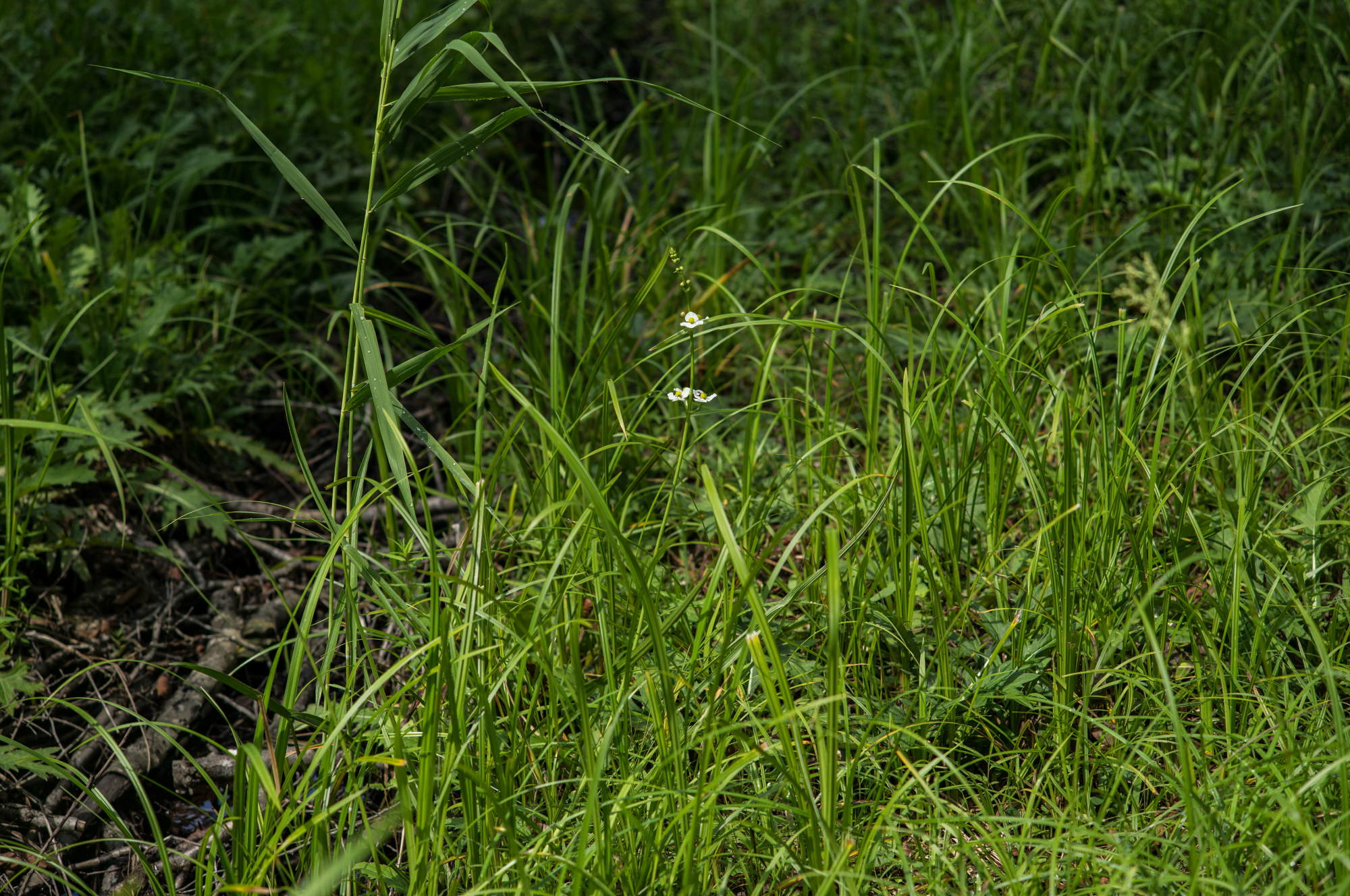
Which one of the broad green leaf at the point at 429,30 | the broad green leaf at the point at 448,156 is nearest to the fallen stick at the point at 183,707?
the broad green leaf at the point at 448,156

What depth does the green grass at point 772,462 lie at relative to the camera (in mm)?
1270

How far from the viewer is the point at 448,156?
1.36 meters

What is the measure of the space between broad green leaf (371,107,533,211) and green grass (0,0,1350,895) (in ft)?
0.19

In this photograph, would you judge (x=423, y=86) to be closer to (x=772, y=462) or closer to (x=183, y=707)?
(x=772, y=462)

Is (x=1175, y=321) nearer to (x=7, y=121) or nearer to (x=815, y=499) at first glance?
(x=815, y=499)

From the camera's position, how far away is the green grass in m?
1.27

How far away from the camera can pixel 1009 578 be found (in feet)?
5.95

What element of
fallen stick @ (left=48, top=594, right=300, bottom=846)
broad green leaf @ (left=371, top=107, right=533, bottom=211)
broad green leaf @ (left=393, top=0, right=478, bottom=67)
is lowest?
fallen stick @ (left=48, top=594, right=300, bottom=846)

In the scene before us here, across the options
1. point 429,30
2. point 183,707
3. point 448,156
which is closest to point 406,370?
point 448,156

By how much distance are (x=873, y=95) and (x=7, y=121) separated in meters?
2.62

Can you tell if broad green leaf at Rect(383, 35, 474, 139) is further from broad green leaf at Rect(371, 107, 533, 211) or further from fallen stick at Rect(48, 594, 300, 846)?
fallen stick at Rect(48, 594, 300, 846)

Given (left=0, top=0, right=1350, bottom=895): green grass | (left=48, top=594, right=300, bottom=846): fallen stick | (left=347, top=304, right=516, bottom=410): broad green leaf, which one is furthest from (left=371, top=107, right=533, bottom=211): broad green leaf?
(left=48, top=594, right=300, bottom=846): fallen stick

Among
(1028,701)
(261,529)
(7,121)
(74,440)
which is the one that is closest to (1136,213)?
(1028,701)

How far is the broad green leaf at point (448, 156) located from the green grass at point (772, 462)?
6cm
